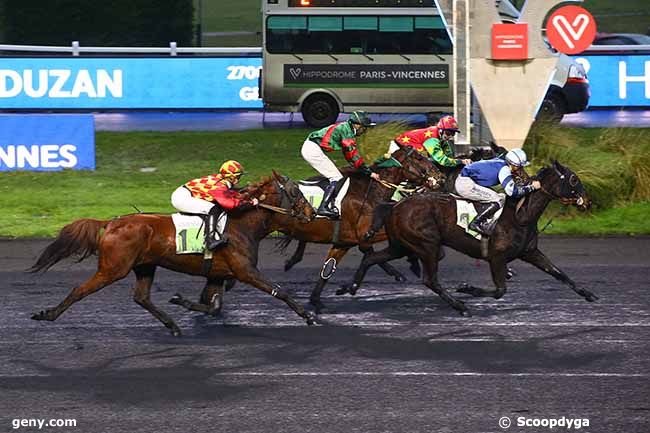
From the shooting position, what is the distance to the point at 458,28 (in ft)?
63.3

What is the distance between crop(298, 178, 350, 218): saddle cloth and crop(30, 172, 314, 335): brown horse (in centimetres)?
99

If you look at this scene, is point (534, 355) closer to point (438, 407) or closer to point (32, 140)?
point (438, 407)

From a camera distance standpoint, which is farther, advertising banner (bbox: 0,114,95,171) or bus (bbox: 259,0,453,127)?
bus (bbox: 259,0,453,127)

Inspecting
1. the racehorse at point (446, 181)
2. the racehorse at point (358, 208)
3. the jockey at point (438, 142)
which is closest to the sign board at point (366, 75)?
the jockey at point (438, 142)

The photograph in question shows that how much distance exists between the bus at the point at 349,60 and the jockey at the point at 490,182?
13.3 meters

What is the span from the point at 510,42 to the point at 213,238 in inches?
355

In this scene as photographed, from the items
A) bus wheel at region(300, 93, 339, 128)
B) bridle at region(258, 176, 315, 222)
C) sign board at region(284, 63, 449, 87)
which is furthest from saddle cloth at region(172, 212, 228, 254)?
sign board at region(284, 63, 449, 87)

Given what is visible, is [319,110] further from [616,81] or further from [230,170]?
[230,170]

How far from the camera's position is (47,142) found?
2216cm

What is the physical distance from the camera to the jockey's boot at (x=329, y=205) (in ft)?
44.6

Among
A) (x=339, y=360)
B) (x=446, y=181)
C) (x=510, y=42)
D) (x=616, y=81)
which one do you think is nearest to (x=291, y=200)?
(x=339, y=360)

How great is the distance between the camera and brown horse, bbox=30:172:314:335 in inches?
471

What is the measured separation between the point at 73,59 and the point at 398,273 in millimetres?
15781

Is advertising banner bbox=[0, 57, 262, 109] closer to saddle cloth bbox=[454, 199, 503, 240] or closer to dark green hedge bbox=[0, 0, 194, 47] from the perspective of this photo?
dark green hedge bbox=[0, 0, 194, 47]
